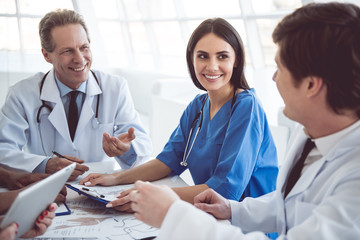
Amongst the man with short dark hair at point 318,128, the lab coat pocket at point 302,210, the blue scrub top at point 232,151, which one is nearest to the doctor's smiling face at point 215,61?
the blue scrub top at point 232,151

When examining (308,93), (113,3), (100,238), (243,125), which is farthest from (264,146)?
(113,3)

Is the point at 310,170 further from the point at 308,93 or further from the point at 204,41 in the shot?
the point at 204,41

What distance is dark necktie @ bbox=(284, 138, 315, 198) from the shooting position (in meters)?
1.08

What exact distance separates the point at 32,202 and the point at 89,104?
3.65 ft

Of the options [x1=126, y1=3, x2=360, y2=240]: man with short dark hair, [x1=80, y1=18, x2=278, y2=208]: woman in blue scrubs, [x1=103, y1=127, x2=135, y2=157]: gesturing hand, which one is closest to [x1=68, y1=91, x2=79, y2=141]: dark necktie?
[x1=103, y1=127, x2=135, y2=157]: gesturing hand

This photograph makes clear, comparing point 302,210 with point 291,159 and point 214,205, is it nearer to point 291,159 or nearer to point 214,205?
point 291,159

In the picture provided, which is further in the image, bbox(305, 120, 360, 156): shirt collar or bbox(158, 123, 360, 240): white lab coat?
bbox(305, 120, 360, 156): shirt collar

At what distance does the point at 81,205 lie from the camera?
1235 millimetres

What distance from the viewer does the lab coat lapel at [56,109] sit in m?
1.80

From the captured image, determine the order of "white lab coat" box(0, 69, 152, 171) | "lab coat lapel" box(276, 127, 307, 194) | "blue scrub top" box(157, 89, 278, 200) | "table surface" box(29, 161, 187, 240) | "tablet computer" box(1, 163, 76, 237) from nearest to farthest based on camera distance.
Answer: "tablet computer" box(1, 163, 76, 237) → "table surface" box(29, 161, 187, 240) → "lab coat lapel" box(276, 127, 307, 194) → "blue scrub top" box(157, 89, 278, 200) → "white lab coat" box(0, 69, 152, 171)

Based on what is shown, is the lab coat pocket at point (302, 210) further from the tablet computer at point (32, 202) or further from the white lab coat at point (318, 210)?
the tablet computer at point (32, 202)

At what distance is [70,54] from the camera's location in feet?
6.29

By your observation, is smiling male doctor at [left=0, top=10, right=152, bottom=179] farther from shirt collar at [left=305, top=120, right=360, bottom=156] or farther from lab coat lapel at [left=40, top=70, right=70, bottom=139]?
shirt collar at [left=305, top=120, right=360, bottom=156]

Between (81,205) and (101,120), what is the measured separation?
2.56ft
